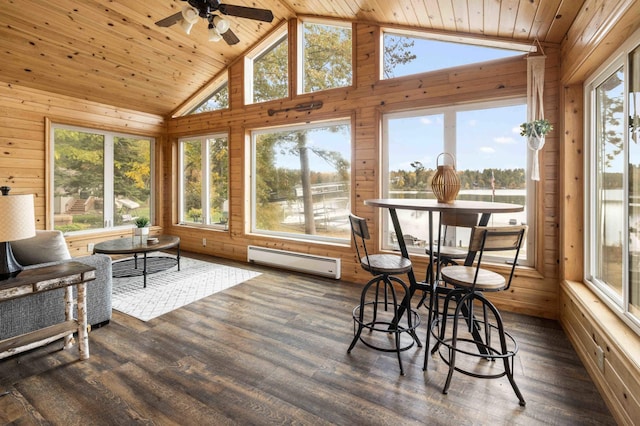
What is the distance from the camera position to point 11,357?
2311mm

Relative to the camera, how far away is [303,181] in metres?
4.98

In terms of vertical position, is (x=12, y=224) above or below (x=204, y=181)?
below

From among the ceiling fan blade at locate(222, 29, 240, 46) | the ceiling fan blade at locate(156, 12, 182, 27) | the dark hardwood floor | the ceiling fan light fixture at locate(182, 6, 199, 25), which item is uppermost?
the ceiling fan blade at locate(156, 12, 182, 27)

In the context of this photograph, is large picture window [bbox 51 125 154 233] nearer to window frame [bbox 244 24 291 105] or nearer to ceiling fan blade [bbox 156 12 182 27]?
window frame [bbox 244 24 291 105]

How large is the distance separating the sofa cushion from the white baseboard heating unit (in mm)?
2646

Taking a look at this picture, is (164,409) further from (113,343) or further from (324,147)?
(324,147)

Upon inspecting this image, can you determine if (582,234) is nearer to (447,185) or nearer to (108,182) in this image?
(447,185)

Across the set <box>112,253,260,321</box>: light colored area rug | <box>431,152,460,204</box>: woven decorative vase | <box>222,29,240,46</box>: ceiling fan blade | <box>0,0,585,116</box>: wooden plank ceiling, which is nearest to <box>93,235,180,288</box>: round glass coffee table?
<box>112,253,260,321</box>: light colored area rug

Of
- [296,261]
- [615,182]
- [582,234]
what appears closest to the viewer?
[615,182]

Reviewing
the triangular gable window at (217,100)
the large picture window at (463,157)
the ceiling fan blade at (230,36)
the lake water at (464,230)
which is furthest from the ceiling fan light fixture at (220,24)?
the triangular gable window at (217,100)

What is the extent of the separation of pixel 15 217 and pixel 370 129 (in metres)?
3.53

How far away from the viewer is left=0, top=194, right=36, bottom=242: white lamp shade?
188cm

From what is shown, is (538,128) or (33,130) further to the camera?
(33,130)

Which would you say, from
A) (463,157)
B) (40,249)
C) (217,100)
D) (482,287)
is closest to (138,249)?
(40,249)
